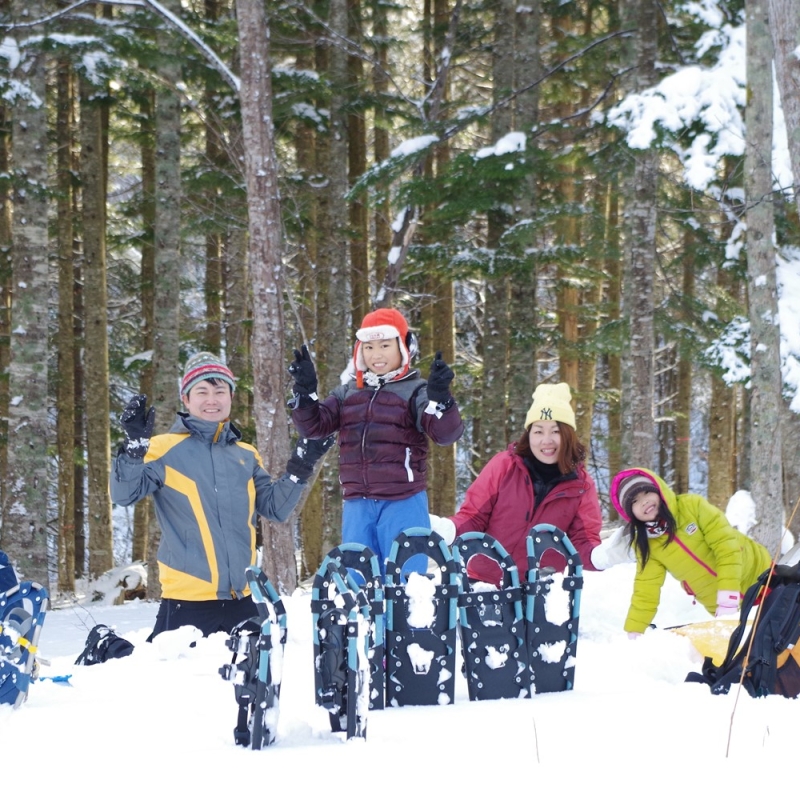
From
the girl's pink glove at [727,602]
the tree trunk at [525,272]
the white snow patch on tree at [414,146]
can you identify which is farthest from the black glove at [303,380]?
the tree trunk at [525,272]

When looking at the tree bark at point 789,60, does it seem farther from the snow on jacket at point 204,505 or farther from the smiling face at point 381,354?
the snow on jacket at point 204,505

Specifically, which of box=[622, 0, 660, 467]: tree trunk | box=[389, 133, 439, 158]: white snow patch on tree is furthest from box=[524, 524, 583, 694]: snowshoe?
box=[389, 133, 439, 158]: white snow patch on tree

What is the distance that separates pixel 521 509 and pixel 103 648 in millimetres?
2391

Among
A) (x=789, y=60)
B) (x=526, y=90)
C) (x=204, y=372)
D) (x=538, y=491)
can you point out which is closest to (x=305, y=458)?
(x=204, y=372)

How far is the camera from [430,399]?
4445 millimetres

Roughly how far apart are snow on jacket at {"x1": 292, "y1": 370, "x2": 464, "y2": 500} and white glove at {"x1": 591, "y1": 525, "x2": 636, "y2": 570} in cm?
101

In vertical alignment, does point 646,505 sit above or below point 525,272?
below

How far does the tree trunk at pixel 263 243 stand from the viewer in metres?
7.61

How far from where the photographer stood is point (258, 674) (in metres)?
2.52

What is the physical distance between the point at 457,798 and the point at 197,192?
520 inches

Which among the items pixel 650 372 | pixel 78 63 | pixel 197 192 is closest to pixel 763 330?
pixel 650 372

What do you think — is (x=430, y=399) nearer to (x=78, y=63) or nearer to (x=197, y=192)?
(x=78, y=63)

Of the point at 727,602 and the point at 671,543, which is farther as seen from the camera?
the point at 671,543

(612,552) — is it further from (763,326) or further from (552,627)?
(763,326)
